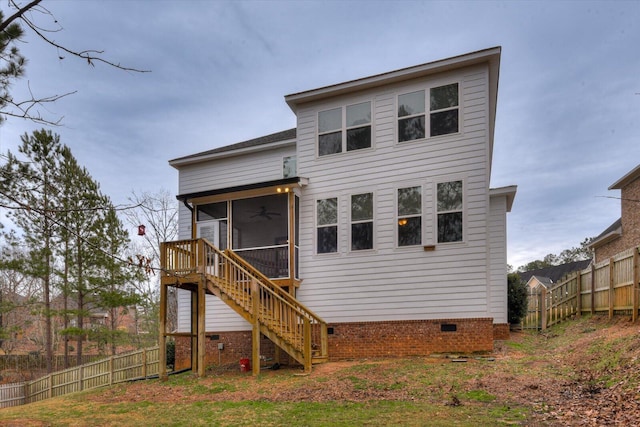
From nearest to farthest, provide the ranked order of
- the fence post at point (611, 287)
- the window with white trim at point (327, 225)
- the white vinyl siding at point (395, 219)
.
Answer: the white vinyl siding at point (395, 219) → the fence post at point (611, 287) → the window with white trim at point (327, 225)

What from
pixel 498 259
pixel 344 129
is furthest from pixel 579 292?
pixel 344 129

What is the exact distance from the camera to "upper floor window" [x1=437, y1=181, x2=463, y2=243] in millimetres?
11359

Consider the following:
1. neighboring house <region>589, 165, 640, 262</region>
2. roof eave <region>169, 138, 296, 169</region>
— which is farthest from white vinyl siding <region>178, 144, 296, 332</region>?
neighboring house <region>589, 165, 640, 262</region>

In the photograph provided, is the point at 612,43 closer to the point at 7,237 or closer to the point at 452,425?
the point at 452,425

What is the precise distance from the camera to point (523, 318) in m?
16.8

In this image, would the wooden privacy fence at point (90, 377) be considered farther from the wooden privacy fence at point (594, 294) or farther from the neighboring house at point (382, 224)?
the wooden privacy fence at point (594, 294)

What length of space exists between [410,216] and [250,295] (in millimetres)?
4812

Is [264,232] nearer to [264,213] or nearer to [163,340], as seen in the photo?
[264,213]

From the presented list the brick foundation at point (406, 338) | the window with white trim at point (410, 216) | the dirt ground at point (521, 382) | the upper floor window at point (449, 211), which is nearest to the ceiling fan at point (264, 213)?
the brick foundation at point (406, 338)

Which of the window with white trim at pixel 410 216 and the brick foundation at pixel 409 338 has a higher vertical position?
the window with white trim at pixel 410 216

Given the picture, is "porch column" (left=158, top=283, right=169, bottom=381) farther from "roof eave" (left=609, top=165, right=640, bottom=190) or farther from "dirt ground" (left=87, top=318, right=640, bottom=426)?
"roof eave" (left=609, top=165, right=640, bottom=190)

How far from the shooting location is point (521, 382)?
7.70 m

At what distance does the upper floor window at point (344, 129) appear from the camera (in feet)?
41.7

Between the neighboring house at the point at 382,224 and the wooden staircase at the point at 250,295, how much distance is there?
6 cm
